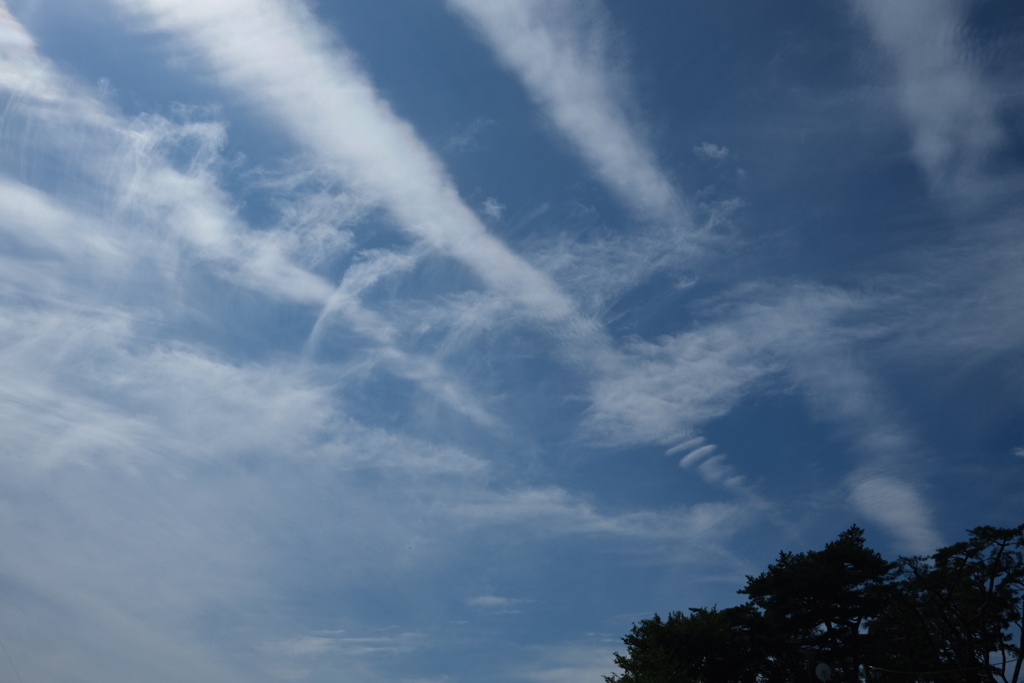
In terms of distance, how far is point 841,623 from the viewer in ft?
157

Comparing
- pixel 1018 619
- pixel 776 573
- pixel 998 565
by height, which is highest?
pixel 776 573

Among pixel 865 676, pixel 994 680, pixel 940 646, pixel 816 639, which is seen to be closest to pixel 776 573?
pixel 816 639

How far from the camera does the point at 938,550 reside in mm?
43812

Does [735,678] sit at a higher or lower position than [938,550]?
lower

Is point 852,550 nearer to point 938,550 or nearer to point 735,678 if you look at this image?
point 938,550

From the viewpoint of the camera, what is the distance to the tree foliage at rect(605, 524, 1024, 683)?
40.0m

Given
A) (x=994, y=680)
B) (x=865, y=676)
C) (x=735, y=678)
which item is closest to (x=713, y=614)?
(x=735, y=678)

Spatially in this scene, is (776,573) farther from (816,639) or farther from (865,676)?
(865,676)

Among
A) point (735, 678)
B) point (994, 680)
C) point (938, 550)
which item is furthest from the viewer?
point (735, 678)

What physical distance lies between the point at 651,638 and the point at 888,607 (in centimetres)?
1473

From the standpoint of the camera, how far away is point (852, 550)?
4859 centimetres

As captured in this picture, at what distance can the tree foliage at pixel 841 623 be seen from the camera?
40.0 m

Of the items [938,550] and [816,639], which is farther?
[816,639]

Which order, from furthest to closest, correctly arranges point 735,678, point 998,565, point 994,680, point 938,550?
point 735,678 → point 938,550 → point 998,565 → point 994,680
